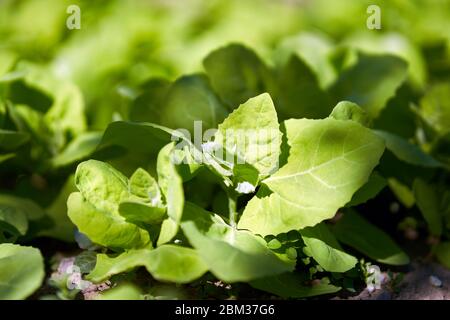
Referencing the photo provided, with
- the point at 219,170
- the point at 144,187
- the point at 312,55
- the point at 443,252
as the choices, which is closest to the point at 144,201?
the point at 144,187

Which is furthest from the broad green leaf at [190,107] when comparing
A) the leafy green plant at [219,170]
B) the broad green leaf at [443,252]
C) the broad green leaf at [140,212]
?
the broad green leaf at [443,252]

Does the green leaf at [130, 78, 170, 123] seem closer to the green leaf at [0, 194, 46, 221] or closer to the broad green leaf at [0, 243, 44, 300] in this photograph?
the green leaf at [0, 194, 46, 221]

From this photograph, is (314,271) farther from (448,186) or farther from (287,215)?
(448,186)

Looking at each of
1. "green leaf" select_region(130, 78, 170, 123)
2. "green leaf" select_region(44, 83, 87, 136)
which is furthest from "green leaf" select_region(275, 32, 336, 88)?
"green leaf" select_region(44, 83, 87, 136)

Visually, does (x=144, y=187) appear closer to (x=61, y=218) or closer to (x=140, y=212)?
(x=140, y=212)

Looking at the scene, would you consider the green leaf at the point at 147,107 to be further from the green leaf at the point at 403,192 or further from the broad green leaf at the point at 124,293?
the green leaf at the point at 403,192
